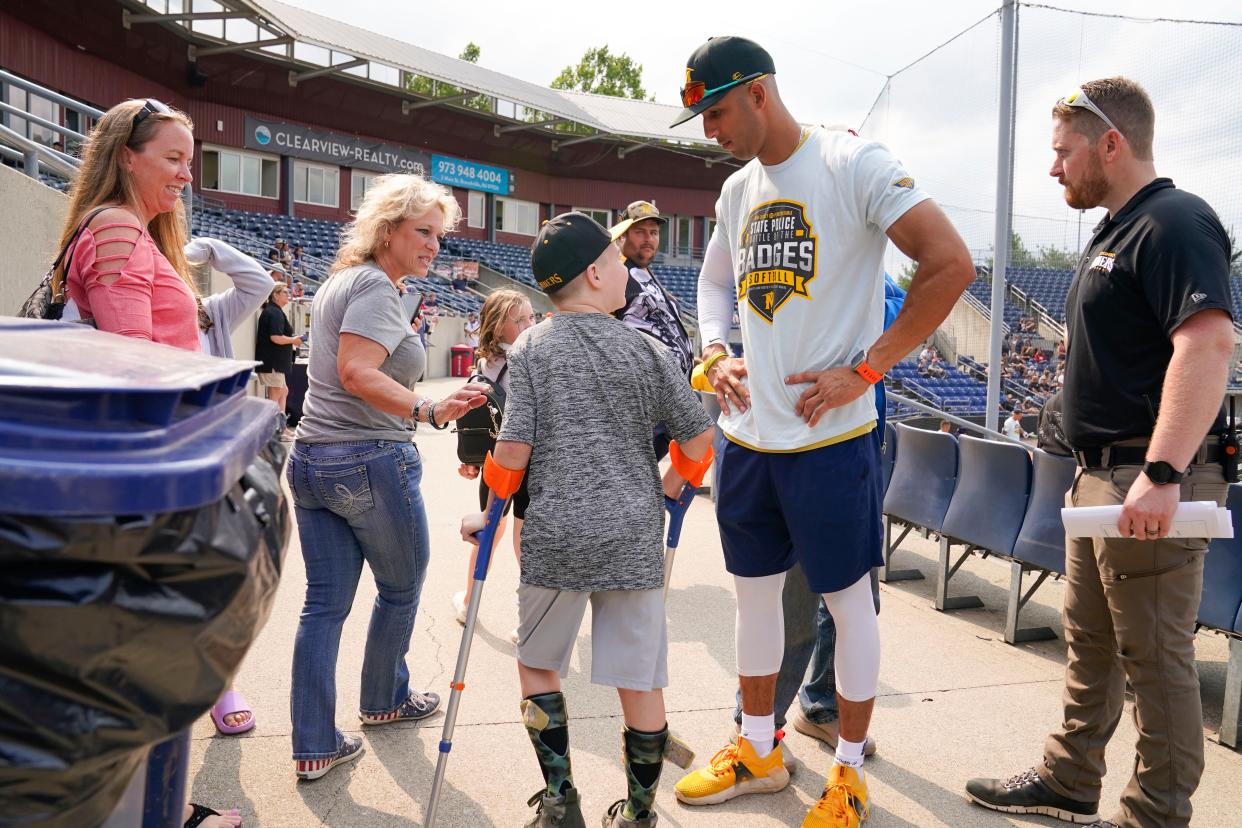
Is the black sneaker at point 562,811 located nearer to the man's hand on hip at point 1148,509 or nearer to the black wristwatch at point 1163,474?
the man's hand on hip at point 1148,509

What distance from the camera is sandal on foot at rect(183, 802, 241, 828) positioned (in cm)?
262

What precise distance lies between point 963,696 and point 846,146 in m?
2.46

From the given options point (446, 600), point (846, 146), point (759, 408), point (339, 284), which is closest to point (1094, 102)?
point (846, 146)

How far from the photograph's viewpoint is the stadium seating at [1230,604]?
11.5 ft

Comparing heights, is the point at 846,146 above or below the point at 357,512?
above

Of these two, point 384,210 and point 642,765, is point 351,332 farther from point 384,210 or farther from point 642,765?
point 642,765

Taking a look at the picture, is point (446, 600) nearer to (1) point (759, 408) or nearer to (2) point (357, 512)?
(2) point (357, 512)

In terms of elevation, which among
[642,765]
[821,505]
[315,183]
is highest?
[315,183]

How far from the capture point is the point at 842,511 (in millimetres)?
2656

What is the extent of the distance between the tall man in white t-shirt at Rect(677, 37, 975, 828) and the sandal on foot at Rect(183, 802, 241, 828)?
5.69 feet

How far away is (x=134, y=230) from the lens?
250 centimetres

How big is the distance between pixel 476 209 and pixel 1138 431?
35273mm

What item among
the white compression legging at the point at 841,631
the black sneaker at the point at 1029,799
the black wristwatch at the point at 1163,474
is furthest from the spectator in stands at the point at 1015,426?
the black wristwatch at the point at 1163,474

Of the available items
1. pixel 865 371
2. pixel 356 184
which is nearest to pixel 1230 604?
pixel 865 371
